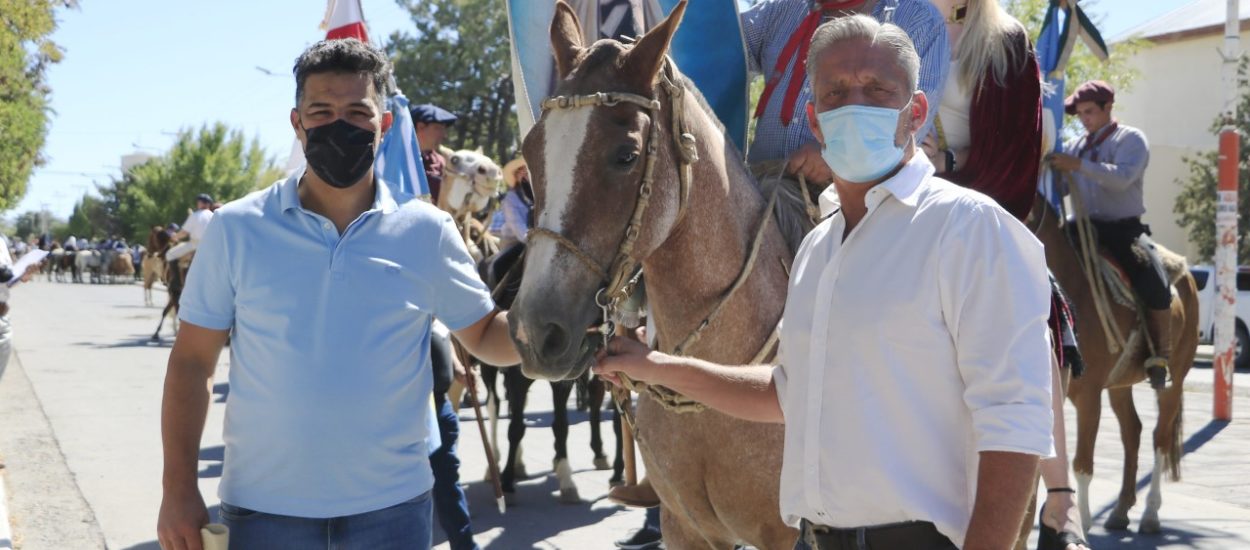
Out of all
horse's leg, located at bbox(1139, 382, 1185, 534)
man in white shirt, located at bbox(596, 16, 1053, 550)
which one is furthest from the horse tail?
man in white shirt, located at bbox(596, 16, 1053, 550)

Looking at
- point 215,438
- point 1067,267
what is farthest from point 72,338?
point 1067,267

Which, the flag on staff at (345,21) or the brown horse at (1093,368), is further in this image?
the flag on staff at (345,21)

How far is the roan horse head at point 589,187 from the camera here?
2.65m

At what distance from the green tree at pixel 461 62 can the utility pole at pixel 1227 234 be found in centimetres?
3000

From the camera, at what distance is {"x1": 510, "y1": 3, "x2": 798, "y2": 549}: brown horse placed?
2705 mm

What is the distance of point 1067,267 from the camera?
707 centimetres

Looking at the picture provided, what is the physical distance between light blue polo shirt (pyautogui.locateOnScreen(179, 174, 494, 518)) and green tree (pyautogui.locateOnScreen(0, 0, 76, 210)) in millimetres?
14950

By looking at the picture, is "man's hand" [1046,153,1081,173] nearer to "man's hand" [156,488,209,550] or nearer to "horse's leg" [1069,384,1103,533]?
"horse's leg" [1069,384,1103,533]

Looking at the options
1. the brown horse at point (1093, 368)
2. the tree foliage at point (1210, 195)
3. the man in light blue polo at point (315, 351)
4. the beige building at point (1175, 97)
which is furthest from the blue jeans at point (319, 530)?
the beige building at point (1175, 97)

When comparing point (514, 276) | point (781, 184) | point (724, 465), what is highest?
point (781, 184)

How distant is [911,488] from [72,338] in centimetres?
2310

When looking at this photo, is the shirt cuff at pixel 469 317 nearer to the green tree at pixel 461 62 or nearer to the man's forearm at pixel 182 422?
the man's forearm at pixel 182 422

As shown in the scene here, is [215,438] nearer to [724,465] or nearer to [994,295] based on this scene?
[724,465]

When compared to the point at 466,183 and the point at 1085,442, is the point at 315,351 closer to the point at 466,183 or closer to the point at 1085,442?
the point at 466,183
